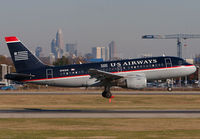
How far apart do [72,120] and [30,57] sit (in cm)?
1806

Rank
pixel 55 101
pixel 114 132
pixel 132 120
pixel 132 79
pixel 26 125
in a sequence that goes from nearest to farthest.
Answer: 1. pixel 114 132
2. pixel 26 125
3. pixel 132 120
4. pixel 132 79
5. pixel 55 101

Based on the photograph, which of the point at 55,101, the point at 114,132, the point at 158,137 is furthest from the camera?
the point at 55,101

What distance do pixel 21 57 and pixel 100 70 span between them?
10.2 m

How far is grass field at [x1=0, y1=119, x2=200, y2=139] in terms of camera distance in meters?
25.0

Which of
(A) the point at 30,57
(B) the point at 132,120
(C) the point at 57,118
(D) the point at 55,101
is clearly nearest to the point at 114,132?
(B) the point at 132,120

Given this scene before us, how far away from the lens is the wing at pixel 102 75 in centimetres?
4437

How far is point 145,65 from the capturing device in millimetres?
47156

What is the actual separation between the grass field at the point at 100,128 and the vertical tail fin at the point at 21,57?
16.0 m

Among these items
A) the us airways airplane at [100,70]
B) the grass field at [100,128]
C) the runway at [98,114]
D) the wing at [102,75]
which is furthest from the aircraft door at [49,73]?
the grass field at [100,128]

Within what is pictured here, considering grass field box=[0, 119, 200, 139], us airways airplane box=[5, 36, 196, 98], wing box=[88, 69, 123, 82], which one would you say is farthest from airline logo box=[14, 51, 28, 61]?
grass field box=[0, 119, 200, 139]

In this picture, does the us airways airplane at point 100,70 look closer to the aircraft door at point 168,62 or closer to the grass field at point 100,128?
the aircraft door at point 168,62

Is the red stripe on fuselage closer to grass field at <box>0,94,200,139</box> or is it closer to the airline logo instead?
the airline logo

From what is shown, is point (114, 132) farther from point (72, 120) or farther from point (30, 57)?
point (30, 57)

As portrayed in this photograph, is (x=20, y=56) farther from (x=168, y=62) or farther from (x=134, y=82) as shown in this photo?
(x=168, y=62)
